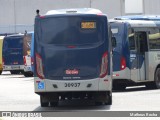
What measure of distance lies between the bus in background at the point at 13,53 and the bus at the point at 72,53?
2296 cm

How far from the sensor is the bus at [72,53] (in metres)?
15.7

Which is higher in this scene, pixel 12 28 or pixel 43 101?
pixel 43 101

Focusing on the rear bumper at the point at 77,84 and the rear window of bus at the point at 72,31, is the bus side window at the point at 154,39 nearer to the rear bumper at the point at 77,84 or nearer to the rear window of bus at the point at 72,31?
the rear window of bus at the point at 72,31

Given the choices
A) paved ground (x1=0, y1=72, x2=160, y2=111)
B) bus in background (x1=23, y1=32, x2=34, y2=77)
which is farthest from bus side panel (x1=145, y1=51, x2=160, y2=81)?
bus in background (x1=23, y1=32, x2=34, y2=77)

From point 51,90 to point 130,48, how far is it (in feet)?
22.7

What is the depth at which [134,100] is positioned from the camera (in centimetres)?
1822

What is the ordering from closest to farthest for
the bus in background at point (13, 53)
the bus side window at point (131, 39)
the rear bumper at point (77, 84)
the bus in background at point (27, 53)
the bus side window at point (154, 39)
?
the rear bumper at point (77, 84) → the bus side window at point (131, 39) → the bus side window at point (154, 39) → the bus in background at point (27, 53) → the bus in background at point (13, 53)

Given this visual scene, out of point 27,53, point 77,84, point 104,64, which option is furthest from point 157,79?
point 27,53

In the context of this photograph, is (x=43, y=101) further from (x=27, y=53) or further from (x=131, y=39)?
(x=27, y=53)

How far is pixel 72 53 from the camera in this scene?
15.7 metres

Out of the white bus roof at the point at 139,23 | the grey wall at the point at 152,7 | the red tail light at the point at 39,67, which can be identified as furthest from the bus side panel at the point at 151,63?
the grey wall at the point at 152,7

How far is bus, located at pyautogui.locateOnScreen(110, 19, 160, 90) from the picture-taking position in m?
21.9

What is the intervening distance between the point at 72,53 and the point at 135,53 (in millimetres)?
6810

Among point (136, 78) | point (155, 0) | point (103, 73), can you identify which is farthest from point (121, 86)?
point (155, 0)
